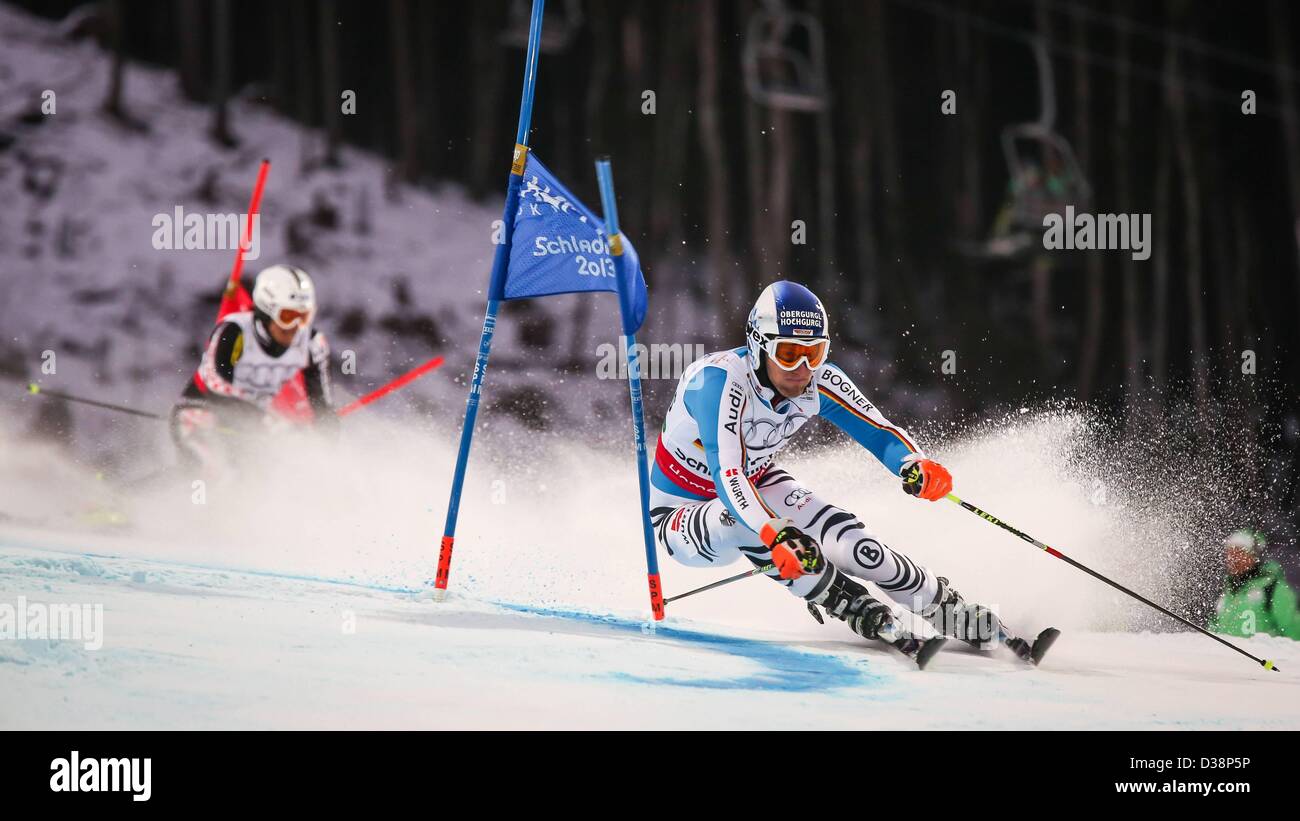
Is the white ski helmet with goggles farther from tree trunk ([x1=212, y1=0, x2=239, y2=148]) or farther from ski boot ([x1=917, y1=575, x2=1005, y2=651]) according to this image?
tree trunk ([x1=212, y1=0, x2=239, y2=148])

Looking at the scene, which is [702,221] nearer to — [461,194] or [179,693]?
[461,194]

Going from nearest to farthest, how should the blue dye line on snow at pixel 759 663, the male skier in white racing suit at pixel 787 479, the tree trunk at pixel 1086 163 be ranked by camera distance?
the blue dye line on snow at pixel 759 663, the male skier in white racing suit at pixel 787 479, the tree trunk at pixel 1086 163

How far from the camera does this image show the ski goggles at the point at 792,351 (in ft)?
12.8

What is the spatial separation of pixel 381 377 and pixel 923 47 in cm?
446

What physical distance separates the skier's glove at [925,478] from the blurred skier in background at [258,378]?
3.08 meters

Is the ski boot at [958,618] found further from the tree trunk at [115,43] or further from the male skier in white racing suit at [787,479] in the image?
the tree trunk at [115,43]

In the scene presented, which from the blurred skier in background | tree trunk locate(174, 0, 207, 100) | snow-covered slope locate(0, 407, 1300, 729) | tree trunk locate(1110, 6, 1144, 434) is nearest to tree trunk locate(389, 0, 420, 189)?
tree trunk locate(174, 0, 207, 100)

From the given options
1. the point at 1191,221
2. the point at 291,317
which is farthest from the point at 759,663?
the point at 1191,221

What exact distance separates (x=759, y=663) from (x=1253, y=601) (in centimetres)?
341

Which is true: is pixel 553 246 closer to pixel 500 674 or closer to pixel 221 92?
pixel 500 674

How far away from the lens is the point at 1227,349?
27.7 feet

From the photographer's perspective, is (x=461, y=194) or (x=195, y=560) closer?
(x=195, y=560)

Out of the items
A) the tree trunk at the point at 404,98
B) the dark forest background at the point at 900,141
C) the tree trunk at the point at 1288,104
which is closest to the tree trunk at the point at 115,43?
the dark forest background at the point at 900,141
